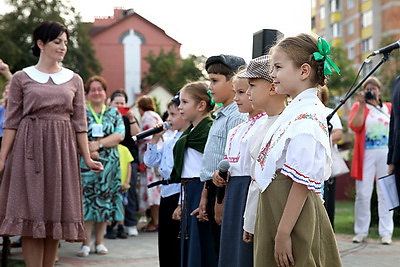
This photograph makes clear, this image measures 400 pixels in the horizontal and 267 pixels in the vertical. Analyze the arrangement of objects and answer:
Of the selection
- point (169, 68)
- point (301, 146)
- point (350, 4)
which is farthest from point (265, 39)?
point (350, 4)

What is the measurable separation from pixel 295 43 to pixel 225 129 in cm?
157

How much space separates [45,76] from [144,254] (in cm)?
331

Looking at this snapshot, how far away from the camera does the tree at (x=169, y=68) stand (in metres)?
62.8

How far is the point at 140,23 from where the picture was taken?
75.4 metres

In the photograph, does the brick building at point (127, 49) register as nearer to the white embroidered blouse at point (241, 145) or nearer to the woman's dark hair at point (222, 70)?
the woman's dark hair at point (222, 70)

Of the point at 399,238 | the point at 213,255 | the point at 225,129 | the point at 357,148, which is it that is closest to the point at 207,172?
the point at 225,129

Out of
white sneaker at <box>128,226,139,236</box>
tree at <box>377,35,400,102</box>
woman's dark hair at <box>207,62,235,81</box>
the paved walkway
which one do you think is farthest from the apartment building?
woman's dark hair at <box>207,62,235,81</box>

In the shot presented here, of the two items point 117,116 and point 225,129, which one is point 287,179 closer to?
point 225,129

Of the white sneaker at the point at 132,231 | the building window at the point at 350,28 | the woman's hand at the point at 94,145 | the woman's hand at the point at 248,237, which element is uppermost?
the building window at the point at 350,28

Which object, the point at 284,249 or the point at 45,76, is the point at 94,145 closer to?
the point at 45,76

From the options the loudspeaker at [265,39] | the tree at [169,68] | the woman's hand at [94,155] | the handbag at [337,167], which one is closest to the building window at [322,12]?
the tree at [169,68]

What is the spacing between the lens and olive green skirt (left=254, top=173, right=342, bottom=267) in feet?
11.9

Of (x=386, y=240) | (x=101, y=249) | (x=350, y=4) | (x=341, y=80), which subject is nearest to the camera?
(x=101, y=249)

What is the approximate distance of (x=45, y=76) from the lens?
604cm
